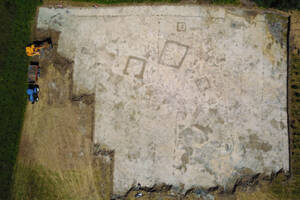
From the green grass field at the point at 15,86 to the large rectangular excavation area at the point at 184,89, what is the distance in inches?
16.6

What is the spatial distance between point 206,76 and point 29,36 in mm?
6521

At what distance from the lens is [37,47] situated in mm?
7562

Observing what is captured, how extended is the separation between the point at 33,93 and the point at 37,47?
1606 mm

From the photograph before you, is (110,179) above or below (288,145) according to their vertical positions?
below

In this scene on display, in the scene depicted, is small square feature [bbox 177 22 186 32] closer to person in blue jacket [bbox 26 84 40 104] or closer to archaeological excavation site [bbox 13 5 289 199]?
archaeological excavation site [bbox 13 5 289 199]

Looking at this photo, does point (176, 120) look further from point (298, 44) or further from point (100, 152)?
point (298, 44)

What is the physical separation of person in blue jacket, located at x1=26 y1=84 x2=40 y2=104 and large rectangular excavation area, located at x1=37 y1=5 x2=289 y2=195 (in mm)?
1378

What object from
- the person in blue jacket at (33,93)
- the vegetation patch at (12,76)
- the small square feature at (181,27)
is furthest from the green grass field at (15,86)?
the small square feature at (181,27)

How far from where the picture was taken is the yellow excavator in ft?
24.8

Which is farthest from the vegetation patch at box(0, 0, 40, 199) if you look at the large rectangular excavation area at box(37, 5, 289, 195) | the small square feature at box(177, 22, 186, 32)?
the small square feature at box(177, 22, 186, 32)

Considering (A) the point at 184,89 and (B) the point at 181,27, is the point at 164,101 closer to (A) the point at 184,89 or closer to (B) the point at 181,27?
(A) the point at 184,89

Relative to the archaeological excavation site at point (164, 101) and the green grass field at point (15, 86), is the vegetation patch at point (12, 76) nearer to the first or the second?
the green grass field at point (15, 86)

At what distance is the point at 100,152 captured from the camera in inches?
299

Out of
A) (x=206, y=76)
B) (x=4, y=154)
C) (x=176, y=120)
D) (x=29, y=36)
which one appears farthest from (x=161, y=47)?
(x=4, y=154)
